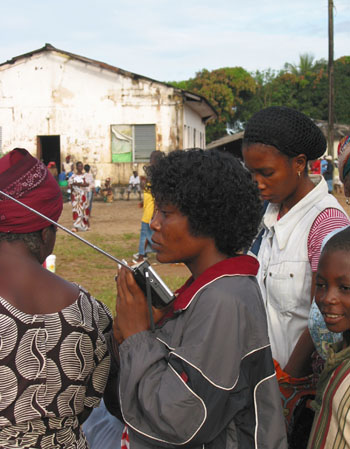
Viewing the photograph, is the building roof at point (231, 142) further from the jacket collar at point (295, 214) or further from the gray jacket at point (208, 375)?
the gray jacket at point (208, 375)

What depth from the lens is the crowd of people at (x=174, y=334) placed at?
63.7 inches

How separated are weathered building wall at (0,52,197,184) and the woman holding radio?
2312 centimetres

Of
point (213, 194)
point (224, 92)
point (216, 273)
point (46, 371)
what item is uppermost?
point (224, 92)

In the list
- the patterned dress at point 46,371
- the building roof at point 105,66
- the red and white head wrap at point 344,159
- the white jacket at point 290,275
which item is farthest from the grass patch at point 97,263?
the building roof at point 105,66

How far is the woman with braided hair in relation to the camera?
2.42 metres

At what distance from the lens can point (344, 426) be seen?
69.2 inches

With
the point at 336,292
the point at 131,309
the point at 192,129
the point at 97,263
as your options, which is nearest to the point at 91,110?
the point at 192,129

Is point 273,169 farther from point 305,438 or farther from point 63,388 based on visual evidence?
point 63,388

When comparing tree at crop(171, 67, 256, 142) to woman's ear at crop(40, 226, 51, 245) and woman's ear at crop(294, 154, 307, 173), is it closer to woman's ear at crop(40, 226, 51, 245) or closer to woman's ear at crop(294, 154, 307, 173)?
woman's ear at crop(294, 154, 307, 173)

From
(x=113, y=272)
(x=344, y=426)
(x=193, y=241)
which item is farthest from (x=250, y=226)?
(x=113, y=272)

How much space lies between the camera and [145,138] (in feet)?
82.2

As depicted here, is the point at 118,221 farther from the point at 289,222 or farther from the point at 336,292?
the point at 336,292

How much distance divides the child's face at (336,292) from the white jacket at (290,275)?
400mm

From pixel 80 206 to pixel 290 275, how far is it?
40.6 ft
